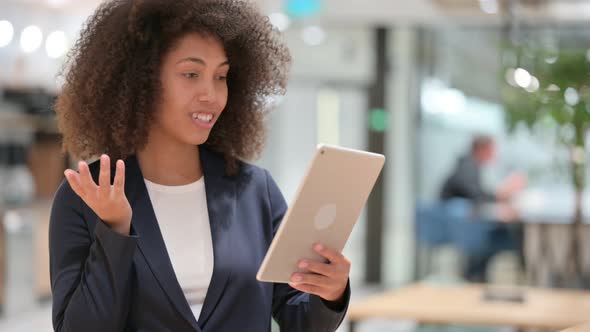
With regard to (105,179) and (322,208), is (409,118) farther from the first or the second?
(105,179)

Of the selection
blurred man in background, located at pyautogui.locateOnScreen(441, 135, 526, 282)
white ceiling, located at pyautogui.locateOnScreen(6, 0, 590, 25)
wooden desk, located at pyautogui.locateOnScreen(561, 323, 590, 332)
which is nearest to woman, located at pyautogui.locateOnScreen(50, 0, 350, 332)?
wooden desk, located at pyautogui.locateOnScreen(561, 323, 590, 332)

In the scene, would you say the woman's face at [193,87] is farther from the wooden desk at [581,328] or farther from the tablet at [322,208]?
the wooden desk at [581,328]

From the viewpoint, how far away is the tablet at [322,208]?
169 centimetres

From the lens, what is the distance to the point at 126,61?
1967 millimetres

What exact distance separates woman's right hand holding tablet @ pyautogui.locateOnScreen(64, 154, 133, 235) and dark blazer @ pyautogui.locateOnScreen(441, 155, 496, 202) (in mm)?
7680

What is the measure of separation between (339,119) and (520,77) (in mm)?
4310

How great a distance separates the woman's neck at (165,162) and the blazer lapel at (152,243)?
54 millimetres

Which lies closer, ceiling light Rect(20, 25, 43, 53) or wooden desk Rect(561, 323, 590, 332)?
wooden desk Rect(561, 323, 590, 332)

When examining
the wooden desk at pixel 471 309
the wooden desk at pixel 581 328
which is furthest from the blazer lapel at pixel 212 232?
the wooden desk at pixel 471 309

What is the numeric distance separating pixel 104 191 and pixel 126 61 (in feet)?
1.32

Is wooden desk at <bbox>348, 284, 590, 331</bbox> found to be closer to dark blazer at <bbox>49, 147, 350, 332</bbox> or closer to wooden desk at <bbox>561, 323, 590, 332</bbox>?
wooden desk at <bbox>561, 323, 590, 332</bbox>

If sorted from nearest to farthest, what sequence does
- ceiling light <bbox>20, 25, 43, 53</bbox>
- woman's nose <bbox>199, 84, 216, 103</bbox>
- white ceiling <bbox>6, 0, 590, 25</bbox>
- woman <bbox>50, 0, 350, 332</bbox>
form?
woman <bbox>50, 0, 350, 332</bbox>, woman's nose <bbox>199, 84, 216, 103</bbox>, ceiling light <bbox>20, 25, 43, 53</bbox>, white ceiling <bbox>6, 0, 590, 25</bbox>

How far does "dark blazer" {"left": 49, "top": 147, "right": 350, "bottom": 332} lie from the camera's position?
68.3 inches

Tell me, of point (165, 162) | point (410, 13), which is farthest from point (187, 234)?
point (410, 13)
